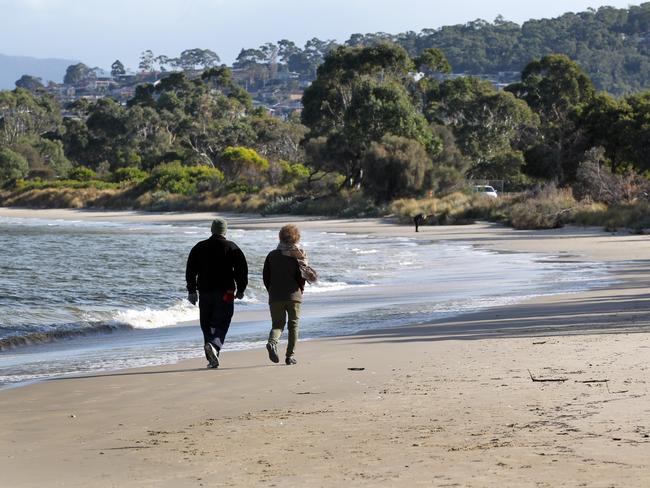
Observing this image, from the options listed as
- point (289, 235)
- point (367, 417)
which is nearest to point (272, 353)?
point (289, 235)

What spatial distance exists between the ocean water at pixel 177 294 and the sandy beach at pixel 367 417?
5.62 feet

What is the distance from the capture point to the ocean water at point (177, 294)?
556 inches

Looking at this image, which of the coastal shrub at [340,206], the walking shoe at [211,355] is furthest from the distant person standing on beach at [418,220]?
the walking shoe at [211,355]

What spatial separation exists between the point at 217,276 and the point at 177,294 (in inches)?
402

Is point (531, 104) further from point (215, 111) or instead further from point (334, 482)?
point (334, 482)

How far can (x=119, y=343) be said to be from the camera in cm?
1483

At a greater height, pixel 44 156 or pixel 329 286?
pixel 44 156

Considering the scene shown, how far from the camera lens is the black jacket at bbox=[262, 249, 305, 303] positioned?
11383mm

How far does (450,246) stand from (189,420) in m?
27.2

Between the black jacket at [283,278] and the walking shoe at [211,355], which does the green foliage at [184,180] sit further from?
the walking shoe at [211,355]

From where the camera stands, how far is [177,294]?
844 inches

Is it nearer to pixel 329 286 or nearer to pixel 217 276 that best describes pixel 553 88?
pixel 329 286

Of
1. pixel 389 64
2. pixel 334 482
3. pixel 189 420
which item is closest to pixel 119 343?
pixel 189 420

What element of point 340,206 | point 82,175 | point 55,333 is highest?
point 82,175
